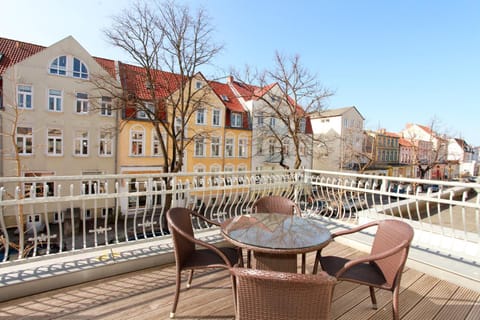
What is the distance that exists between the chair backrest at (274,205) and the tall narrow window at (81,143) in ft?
48.3

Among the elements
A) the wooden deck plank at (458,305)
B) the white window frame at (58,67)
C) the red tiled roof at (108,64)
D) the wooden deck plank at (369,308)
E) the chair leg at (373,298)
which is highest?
the red tiled roof at (108,64)

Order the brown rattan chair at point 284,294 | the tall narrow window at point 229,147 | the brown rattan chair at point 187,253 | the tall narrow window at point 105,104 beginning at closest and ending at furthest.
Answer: the brown rattan chair at point 284,294 < the brown rattan chair at point 187,253 < the tall narrow window at point 105,104 < the tall narrow window at point 229,147

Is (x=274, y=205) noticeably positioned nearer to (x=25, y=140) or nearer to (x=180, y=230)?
(x=180, y=230)

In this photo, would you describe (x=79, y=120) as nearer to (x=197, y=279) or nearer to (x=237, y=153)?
(x=237, y=153)

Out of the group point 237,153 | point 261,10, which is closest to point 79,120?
point 237,153

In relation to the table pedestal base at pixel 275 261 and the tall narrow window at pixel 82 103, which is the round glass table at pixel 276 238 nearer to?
the table pedestal base at pixel 275 261

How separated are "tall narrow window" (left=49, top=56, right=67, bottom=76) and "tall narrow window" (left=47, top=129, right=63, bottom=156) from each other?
3.34m

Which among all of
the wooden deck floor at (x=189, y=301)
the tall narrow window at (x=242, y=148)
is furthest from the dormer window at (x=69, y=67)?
the wooden deck floor at (x=189, y=301)

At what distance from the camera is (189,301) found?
214 centimetres

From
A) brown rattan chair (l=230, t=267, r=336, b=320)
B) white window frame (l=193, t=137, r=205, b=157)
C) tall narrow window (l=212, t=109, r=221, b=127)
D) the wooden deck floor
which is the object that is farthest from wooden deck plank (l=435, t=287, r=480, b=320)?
tall narrow window (l=212, t=109, r=221, b=127)

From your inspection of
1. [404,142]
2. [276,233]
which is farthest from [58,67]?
[404,142]

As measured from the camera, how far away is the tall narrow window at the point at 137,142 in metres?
15.1

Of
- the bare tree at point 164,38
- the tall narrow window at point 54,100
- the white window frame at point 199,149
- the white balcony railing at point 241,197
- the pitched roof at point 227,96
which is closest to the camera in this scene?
the white balcony railing at point 241,197

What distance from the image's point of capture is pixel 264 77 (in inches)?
626
